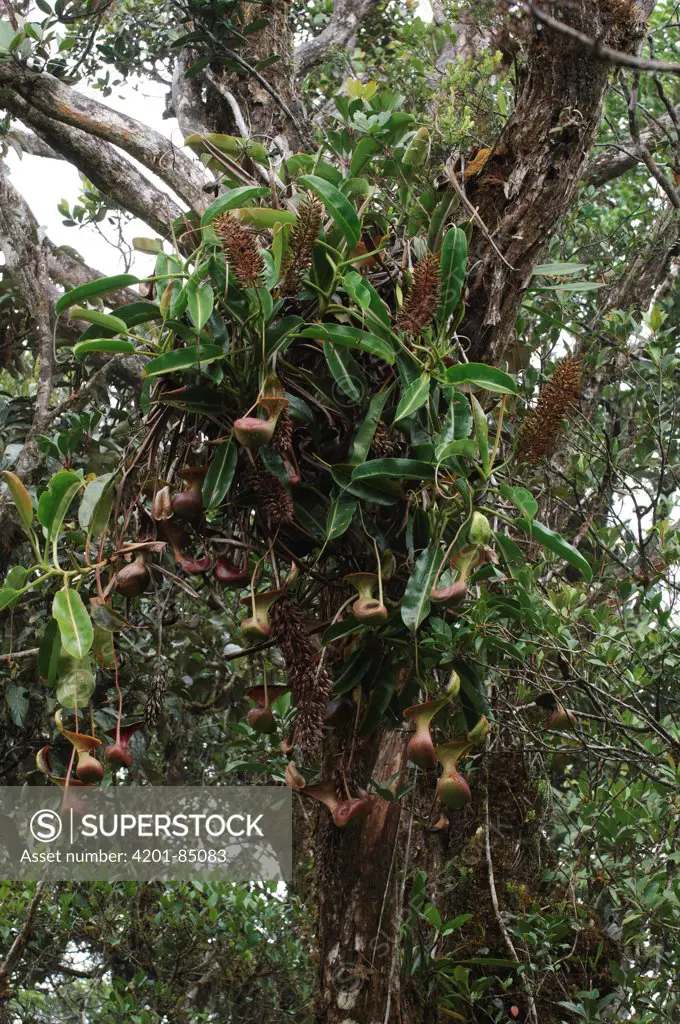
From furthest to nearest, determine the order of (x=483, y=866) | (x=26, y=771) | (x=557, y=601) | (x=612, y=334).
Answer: (x=26, y=771), (x=612, y=334), (x=483, y=866), (x=557, y=601)

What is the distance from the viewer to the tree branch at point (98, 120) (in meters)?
2.21

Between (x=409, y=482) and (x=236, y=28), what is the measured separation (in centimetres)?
161

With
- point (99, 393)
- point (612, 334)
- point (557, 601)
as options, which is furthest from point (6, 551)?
point (612, 334)

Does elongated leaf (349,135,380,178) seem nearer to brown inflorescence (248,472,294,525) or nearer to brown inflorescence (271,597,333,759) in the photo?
brown inflorescence (248,472,294,525)

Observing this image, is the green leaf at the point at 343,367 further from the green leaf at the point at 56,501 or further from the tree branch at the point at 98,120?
the tree branch at the point at 98,120

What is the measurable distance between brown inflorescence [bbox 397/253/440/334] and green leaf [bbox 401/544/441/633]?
0.30 m

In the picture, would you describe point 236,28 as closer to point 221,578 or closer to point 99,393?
point 99,393

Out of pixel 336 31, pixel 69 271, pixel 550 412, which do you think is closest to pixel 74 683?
pixel 550 412

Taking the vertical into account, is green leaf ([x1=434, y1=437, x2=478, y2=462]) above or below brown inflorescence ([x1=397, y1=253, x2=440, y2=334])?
below

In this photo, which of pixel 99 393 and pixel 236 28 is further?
pixel 99 393

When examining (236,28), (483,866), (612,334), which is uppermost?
(236,28)

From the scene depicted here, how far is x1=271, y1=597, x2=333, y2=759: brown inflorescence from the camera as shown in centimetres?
126

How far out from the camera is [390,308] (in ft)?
4.77

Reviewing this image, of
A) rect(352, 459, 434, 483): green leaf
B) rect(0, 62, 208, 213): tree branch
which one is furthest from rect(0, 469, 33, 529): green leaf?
rect(0, 62, 208, 213): tree branch
